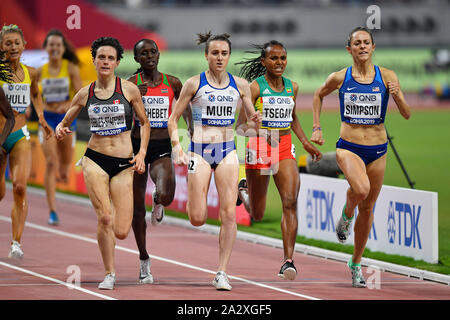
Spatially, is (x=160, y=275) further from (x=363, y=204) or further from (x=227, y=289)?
(x=363, y=204)

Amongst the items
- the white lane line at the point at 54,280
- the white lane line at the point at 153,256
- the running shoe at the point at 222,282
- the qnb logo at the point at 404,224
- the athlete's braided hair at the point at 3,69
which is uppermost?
the athlete's braided hair at the point at 3,69

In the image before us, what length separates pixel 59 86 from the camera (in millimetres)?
15336

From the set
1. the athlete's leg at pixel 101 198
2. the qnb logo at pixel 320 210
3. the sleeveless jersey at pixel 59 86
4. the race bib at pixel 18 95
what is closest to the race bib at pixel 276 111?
the athlete's leg at pixel 101 198

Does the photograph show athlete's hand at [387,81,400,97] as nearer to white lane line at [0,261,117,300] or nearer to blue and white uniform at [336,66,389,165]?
blue and white uniform at [336,66,389,165]

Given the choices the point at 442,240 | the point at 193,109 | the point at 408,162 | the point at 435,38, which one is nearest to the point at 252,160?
the point at 193,109

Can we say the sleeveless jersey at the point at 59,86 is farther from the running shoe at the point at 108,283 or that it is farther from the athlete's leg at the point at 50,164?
the running shoe at the point at 108,283

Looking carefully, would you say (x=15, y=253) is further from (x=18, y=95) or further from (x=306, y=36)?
(x=306, y=36)

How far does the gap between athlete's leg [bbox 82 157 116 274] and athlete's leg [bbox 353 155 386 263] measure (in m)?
2.84

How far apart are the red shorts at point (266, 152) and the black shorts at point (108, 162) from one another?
5.27 ft

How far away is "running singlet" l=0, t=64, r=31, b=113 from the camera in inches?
456

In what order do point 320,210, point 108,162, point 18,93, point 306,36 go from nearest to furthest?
point 108,162, point 18,93, point 320,210, point 306,36

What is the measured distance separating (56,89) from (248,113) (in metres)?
6.23

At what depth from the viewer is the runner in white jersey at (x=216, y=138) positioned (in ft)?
32.3

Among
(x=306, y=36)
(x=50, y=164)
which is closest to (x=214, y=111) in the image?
(x=50, y=164)
